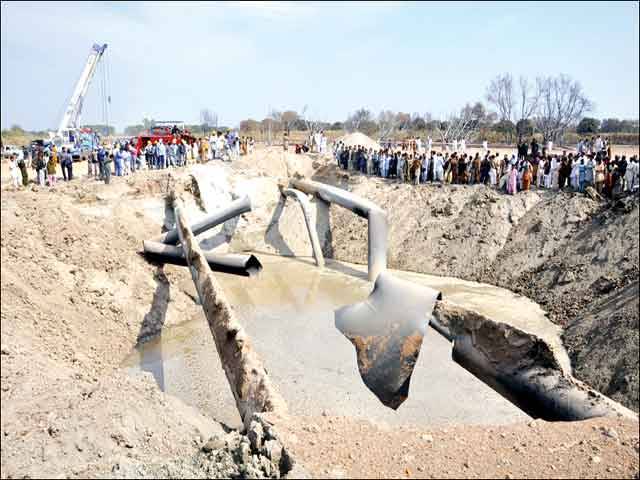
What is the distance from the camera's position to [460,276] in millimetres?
16828

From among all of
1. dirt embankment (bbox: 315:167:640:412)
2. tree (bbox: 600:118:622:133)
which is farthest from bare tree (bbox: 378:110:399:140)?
dirt embankment (bbox: 315:167:640:412)

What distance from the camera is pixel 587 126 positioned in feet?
128

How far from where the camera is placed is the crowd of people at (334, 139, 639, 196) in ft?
52.8

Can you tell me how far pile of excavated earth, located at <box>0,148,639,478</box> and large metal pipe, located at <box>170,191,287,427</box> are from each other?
24.9 inches

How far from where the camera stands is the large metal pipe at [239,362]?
662 cm

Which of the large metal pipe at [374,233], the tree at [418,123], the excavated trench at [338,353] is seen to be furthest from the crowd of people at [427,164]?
the tree at [418,123]

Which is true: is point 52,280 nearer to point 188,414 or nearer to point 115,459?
point 188,414

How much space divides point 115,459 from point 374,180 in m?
17.6

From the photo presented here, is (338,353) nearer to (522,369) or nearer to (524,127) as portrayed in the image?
(522,369)

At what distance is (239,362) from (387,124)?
4550cm

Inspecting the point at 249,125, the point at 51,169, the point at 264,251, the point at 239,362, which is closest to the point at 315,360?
the point at 239,362

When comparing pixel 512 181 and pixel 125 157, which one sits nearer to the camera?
pixel 512 181

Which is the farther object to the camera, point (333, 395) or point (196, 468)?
point (333, 395)

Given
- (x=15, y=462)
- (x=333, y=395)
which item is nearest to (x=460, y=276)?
(x=333, y=395)
